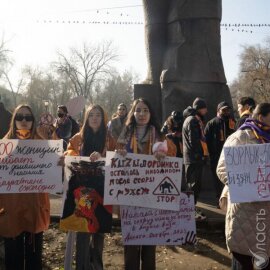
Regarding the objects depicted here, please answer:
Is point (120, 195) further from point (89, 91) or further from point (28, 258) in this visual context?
point (89, 91)

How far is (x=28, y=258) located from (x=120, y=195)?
3.30 feet

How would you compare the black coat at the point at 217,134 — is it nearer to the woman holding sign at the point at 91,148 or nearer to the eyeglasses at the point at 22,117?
the woman holding sign at the point at 91,148

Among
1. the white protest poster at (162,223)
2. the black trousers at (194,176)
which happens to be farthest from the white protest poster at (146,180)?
the black trousers at (194,176)

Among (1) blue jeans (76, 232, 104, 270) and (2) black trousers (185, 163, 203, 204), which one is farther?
(2) black trousers (185, 163, 203, 204)

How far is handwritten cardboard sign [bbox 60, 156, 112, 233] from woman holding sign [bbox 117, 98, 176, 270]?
0.32 metres

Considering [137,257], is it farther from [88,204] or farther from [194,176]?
[194,176]

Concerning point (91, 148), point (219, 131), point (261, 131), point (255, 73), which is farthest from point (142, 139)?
point (255, 73)

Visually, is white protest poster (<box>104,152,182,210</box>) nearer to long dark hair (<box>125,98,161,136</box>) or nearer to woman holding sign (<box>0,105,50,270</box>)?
long dark hair (<box>125,98,161,136</box>)

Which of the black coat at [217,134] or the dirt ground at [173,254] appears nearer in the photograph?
the dirt ground at [173,254]

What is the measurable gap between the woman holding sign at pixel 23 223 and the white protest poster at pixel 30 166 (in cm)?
9

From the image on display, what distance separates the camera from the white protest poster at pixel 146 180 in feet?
12.2

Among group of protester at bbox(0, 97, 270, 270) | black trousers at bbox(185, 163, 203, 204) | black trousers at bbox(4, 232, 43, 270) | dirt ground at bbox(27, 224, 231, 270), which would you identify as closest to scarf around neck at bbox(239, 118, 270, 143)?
group of protester at bbox(0, 97, 270, 270)

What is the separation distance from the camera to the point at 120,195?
12.2 feet

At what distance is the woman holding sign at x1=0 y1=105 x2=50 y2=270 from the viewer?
140 inches
